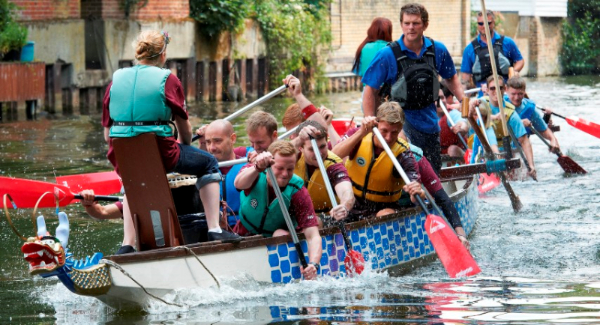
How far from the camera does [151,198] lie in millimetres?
6234

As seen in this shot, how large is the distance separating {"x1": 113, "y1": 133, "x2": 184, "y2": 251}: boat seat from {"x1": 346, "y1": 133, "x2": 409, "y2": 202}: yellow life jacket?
1732 mm

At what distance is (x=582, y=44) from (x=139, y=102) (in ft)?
100.0

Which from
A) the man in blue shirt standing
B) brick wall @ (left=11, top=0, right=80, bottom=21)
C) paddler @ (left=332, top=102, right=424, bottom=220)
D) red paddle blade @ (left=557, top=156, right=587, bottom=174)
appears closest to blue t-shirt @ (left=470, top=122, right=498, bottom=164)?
red paddle blade @ (left=557, top=156, right=587, bottom=174)

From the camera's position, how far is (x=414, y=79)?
816 centimetres

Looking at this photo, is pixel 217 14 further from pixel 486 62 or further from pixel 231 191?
pixel 231 191

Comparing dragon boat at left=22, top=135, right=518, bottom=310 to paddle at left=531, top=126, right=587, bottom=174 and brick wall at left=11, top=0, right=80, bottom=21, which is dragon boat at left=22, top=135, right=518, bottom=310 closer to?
paddle at left=531, top=126, right=587, bottom=174

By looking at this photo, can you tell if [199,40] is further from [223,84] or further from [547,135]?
[547,135]

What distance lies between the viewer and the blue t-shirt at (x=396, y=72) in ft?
26.9

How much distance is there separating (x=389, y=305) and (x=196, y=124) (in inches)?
442

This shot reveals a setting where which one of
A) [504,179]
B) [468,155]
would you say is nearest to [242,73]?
[468,155]

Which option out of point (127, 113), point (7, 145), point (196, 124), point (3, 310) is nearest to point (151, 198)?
point (127, 113)

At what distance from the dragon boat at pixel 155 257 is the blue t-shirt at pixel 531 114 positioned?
5459mm

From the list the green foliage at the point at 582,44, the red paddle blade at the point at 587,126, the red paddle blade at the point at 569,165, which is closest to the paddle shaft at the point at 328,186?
the red paddle blade at the point at 587,126

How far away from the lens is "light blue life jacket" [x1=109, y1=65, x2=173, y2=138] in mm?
6047
